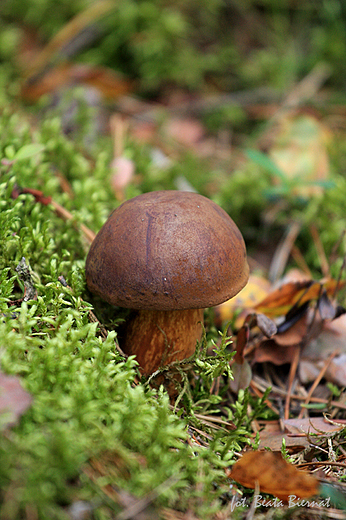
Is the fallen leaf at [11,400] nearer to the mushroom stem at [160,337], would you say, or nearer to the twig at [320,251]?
the mushroom stem at [160,337]

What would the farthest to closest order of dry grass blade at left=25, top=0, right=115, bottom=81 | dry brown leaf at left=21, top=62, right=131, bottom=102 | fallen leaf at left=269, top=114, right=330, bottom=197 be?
1. dry grass blade at left=25, top=0, right=115, bottom=81
2. dry brown leaf at left=21, top=62, right=131, bottom=102
3. fallen leaf at left=269, top=114, right=330, bottom=197

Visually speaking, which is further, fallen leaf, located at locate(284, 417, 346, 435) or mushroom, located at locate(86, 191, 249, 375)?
fallen leaf, located at locate(284, 417, 346, 435)

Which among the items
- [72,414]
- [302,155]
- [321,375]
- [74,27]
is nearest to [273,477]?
[72,414]

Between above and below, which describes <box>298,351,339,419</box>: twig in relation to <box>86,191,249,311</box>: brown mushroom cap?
below

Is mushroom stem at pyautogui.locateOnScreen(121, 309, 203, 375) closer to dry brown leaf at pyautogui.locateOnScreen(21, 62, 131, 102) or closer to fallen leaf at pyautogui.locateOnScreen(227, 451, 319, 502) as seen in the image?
fallen leaf at pyautogui.locateOnScreen(227, 451, 319, 502)

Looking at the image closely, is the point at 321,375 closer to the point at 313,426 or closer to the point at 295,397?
the point at 295,397

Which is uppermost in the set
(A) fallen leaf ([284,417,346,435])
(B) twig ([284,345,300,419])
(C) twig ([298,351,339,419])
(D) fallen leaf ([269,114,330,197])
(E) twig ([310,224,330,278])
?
(D) fallen leaf ([269,114,330,197])

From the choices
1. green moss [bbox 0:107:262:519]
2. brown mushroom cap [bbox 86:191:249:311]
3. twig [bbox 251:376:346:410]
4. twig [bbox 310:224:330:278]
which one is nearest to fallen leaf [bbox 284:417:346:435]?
twig [bbox 251:376:346:410]
